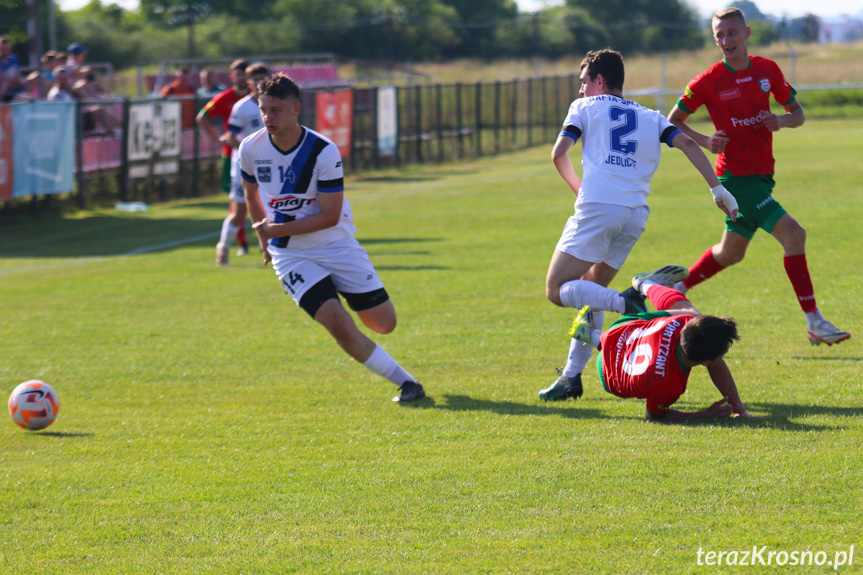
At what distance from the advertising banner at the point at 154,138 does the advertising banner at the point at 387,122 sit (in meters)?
7.84

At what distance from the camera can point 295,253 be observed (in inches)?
250

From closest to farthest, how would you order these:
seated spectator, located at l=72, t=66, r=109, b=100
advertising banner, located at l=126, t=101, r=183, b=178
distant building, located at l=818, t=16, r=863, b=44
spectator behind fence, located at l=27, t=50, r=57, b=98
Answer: advertising banner, located at l=126, t=101, r=183, b=178, spectator behind fence, located at l=27, t=50, r=57, b=98, seated spectator, located at l=72, t=66, r=109, b=100, distant building, located at l=818, t=16, r=863, b=44

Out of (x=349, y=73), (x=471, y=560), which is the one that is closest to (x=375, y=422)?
(x=471, y=560)

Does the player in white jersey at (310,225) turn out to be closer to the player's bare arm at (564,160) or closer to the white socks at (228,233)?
the player's bare arm at (564,160)

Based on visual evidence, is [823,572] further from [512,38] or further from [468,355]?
[512,38]

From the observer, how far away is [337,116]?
25703 millimetres

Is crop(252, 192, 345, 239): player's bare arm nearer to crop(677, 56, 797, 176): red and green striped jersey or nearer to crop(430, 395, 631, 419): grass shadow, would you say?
crop(430, 395, 631, 419): grass shadow

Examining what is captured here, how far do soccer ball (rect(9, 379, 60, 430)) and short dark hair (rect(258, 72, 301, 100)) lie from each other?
2216 mm

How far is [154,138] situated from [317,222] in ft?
49.1

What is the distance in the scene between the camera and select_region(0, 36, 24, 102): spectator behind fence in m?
17.9

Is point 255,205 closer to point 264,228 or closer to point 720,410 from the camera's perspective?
point 264,228

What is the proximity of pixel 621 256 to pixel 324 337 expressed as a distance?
324cm

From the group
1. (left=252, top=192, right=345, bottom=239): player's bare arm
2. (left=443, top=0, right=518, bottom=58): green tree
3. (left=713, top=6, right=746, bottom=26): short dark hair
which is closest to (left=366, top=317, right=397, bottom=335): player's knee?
(left=252, top=192, right=345, bottom=239): player's bare arm

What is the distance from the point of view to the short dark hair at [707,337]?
16.1ft
